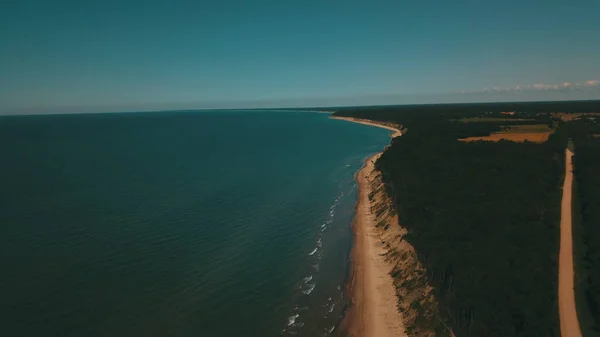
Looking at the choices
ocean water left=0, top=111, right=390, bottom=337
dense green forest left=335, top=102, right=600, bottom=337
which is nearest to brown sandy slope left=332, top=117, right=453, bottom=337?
dense green forest left=335, top=102, right=600, bottom=337

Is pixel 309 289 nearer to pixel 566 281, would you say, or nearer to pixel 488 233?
pixel 488 233

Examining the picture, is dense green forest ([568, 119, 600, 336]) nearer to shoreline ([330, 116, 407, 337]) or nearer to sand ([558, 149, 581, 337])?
sand ([558, 149, 581, 337])

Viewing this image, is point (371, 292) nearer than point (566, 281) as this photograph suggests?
No

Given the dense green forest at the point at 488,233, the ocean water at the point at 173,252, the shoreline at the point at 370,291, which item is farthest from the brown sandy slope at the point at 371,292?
the dense green forest at the point at 488,233

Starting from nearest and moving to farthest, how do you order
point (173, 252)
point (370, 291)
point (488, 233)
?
1. point (370, 291)
2. point (488, 233)
3. point (173, 252)

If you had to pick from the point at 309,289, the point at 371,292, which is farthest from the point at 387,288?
the point at 309,289

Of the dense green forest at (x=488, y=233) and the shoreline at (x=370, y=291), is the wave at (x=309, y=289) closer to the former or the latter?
the shoreline at (x=370, y=291)
